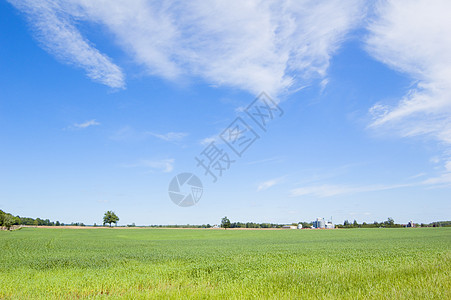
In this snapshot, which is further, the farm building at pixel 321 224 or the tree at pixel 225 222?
the farm building at pixel 321 224

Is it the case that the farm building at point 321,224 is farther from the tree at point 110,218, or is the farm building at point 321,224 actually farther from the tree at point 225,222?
the tree at point 110,218

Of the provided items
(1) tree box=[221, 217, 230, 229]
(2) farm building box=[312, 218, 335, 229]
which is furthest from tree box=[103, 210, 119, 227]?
(2) farm building box=[312, 218, 335, 229]

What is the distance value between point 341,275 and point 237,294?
454 centimetres

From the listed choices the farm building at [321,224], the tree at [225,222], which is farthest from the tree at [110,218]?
the farm building at [321,224]

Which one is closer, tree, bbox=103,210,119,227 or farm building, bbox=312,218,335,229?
tree, bbox=103,210,119,227

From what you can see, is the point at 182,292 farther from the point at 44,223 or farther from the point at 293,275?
the point at 44,223

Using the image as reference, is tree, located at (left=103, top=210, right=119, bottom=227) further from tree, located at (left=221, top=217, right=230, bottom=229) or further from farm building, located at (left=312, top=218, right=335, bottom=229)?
farm building, located at (left=312, top=218, right=335, bottom=229)

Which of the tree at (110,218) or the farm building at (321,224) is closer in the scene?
the tree at (110,218)

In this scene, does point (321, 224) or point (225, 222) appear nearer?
point (225, 222)

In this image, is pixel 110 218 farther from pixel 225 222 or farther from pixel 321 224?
pixel 321 224

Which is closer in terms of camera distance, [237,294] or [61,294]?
[237,294]

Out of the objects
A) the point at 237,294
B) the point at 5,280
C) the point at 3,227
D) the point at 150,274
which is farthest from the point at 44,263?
the point at 3,227

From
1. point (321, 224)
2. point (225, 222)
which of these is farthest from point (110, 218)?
point (321, 224)

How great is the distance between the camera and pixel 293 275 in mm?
11297
